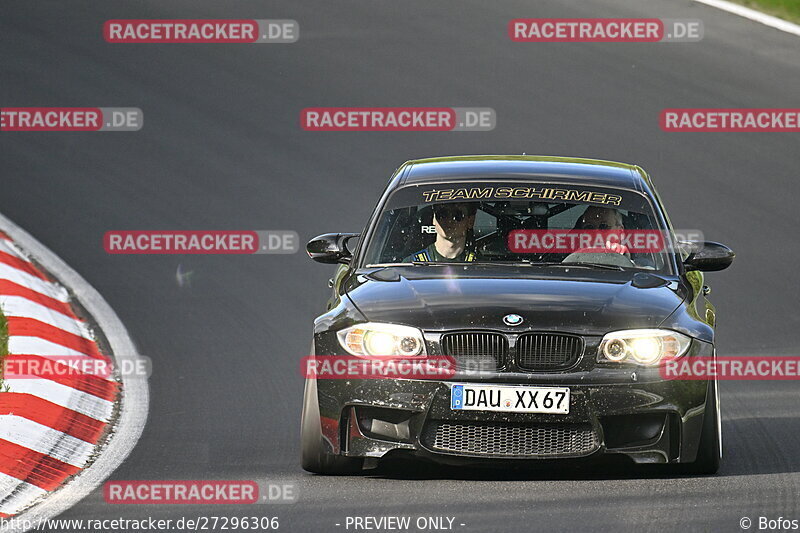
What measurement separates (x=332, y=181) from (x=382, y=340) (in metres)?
8.86

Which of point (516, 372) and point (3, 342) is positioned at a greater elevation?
point (3, 342)

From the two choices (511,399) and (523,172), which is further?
(523,172)

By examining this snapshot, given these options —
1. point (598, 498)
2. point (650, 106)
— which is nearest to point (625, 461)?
point (598, 498)

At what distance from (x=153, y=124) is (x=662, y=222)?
10.2m

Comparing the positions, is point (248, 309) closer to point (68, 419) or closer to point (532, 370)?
point (68, 419)

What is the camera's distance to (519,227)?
30.7ft

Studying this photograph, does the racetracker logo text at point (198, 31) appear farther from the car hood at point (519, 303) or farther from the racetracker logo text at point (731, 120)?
the car hood at point (519, 303)

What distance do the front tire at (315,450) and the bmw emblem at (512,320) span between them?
97cm

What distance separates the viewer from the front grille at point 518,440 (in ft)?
25.6

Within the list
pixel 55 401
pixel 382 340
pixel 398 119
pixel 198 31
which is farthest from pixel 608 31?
pixel 382 340

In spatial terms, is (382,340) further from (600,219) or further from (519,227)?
(600,219)

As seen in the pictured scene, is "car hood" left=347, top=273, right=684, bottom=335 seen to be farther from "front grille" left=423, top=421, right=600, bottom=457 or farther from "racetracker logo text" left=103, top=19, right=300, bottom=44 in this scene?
"racetracker logo text" left=103, top=19, right=300, bottom=44

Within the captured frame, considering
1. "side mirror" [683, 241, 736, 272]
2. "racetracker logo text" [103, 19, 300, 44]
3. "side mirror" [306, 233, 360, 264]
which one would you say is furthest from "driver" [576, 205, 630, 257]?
"racetracker logo text" [103, 19, 300, 44]

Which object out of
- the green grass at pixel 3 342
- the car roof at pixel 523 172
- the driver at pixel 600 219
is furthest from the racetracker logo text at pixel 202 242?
the driver at pixel 600 219
